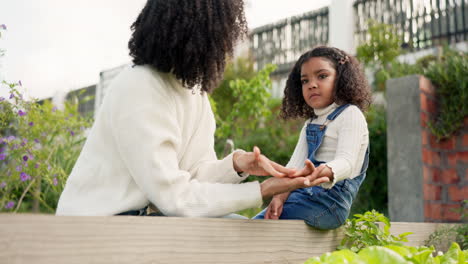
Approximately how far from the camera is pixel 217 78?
1377mm

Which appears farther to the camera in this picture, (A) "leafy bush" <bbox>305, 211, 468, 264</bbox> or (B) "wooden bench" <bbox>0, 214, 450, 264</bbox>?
(B) "wooden bench" <bbox>0, 214, 450, 264</bbox>

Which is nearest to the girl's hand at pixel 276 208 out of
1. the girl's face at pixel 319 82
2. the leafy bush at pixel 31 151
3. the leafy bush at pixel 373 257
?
the girl's face at pixel 319 82

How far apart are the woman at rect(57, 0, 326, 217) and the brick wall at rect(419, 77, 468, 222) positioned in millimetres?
2116

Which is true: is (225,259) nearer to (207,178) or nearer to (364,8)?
(207,178)

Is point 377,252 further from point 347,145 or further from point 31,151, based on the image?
point 31,151

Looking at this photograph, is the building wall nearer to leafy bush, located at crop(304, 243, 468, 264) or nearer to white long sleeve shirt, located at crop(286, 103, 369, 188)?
white long sleeve shirt, located at crop(286, 103, 369, 188)

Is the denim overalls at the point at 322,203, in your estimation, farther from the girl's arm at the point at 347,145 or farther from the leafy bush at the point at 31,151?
the leafy bush at the point at 31,151

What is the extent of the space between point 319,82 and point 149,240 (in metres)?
1.23

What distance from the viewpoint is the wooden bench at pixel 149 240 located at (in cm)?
75

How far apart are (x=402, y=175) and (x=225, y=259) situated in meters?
2.34

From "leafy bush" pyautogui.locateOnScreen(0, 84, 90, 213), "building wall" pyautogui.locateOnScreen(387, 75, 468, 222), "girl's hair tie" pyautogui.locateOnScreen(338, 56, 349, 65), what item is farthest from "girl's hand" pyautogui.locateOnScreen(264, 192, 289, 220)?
"building wall" pyautogui.locateOnScreen(387, 75, 468, 222)

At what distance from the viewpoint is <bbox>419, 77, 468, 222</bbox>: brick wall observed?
10.00 feet

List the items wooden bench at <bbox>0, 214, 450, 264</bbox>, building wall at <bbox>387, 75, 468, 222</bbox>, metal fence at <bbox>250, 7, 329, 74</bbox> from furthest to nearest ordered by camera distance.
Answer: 1. metal fence at <bbox>250, 7, 329, 74</bbox>
2. building wall at <bbox>387, 75, 468, 222</bbox>
3. wooden bench at <bbox>0, 214, 450, 264</bbox>

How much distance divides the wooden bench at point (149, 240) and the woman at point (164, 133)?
0.12 m
